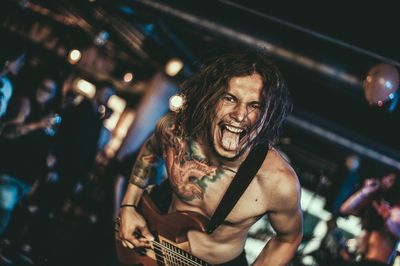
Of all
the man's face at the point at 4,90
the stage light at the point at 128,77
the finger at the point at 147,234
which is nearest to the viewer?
the finger at the point at 147,234

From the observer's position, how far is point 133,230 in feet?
7.25

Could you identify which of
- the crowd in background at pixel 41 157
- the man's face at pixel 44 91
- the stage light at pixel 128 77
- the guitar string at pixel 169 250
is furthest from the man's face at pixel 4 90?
the stage light at pixel 128 77

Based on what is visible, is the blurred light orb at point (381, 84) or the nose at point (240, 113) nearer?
the nose at point (240, 113)

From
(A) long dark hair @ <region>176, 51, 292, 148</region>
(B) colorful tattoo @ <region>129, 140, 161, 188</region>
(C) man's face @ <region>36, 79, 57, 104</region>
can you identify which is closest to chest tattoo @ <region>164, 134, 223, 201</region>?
(A) long dark hair @ <region>176, 51, 292, 148</region>

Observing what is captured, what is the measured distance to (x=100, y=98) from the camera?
15.3ft

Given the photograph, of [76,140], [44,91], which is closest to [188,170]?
[76,140]

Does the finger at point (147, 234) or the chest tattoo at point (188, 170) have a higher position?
the chest tattoo at point (188, 170)

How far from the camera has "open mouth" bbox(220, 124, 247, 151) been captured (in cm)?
205

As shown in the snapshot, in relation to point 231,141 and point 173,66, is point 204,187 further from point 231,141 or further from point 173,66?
point 173,66

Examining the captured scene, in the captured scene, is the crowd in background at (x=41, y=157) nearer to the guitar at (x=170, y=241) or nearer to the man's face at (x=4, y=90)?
the man's face at (x=4, y=90)

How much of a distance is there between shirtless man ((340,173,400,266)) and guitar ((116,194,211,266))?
271 cm

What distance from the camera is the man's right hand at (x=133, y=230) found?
216 cm

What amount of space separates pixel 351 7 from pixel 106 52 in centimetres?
809

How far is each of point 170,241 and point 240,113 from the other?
0.94 metres
